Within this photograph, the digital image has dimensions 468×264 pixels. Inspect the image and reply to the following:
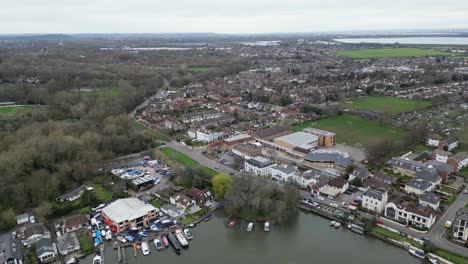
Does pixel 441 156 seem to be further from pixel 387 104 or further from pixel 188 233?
pixel 387 104

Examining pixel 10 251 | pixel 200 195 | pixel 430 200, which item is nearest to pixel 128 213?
pixel 200 195

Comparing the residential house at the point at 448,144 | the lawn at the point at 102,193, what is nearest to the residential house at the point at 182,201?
the lawn at the point at 102,193

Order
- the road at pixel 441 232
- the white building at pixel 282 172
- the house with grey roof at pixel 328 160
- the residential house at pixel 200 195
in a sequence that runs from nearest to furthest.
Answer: the road at pixel 441 232 < the residential house at pixel 200 195 < the white building at pixel 282 172 < the house with grey roof at pixel 328 160

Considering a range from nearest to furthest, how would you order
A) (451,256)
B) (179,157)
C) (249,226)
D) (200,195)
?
(451,256), (249,226), (200,195), (179,157)

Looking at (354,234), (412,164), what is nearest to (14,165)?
(354,234)

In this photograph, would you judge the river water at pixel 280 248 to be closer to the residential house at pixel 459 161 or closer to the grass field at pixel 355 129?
the residential house at pixel 459 161

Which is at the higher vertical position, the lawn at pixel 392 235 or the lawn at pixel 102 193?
the lawn at pixel 392 235

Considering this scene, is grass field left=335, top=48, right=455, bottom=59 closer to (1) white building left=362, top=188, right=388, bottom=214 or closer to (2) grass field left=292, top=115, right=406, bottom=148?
(2) grass field left=292, top=115, right=406, bottom=148
